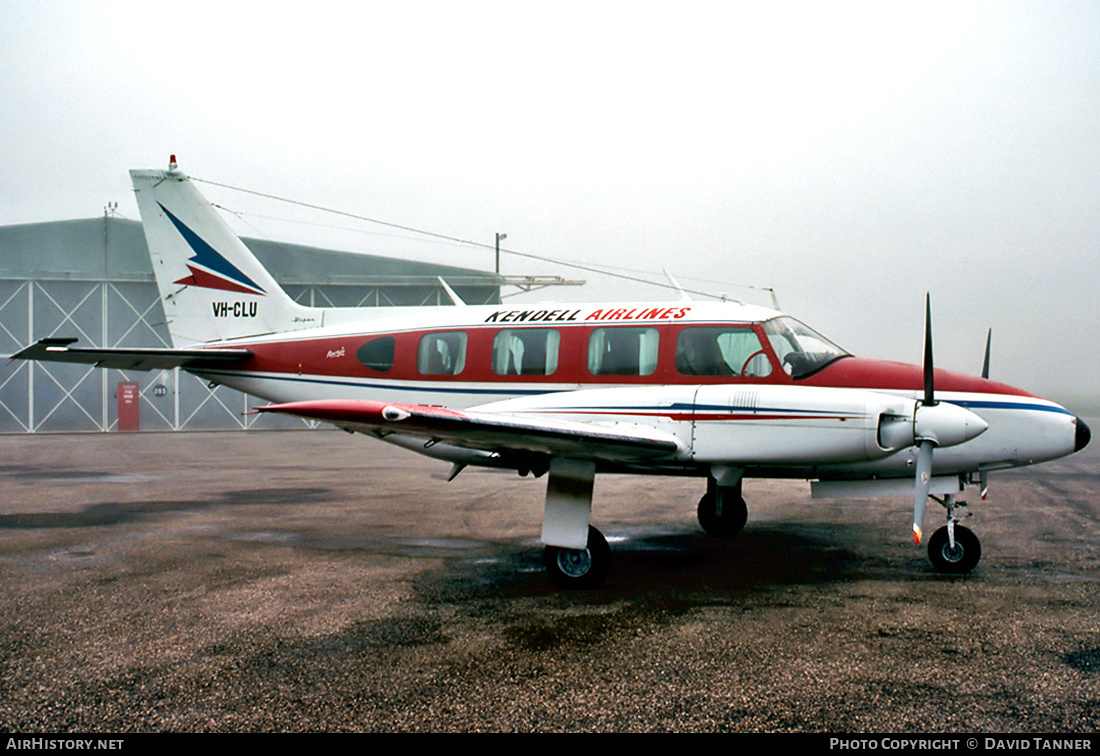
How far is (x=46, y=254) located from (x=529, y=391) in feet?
123

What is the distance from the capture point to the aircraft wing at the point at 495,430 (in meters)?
6.21

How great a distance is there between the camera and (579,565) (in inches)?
303

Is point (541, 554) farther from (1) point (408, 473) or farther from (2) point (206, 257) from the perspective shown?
(1) point (408, 473)

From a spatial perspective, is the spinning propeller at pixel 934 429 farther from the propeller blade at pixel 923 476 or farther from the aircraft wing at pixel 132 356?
the aircraft wing at pixel 132 356

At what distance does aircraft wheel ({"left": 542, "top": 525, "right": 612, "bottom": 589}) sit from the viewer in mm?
7664

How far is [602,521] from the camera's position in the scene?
11.6 meters

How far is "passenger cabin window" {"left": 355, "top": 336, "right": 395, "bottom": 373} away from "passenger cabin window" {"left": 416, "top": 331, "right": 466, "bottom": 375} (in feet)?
1.49

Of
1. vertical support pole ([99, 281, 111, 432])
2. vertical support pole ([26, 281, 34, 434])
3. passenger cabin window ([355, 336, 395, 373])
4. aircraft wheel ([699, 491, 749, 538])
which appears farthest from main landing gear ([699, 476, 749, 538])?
vertical support pole ([26, 281, 34, 434])

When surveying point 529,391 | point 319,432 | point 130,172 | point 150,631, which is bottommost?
point 319,432

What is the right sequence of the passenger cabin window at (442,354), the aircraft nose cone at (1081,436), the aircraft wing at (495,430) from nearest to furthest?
the aircraft wing at (495,430) → the aircraft nose cone at (1081,436) → the passenger cabin window at (442,354)

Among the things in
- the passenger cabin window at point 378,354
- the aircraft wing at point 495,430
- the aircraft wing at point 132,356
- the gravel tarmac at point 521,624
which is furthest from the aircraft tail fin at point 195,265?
the aircraft wing at point 495,430

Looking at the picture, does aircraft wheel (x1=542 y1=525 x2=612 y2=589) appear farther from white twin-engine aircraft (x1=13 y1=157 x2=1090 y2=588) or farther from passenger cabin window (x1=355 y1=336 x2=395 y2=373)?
passenger cabin window (x1=355 y1=336 x2=395 y2=373)

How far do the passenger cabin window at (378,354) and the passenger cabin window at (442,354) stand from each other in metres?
0.45

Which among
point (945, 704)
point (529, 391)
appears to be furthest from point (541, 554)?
point (945, 704)
